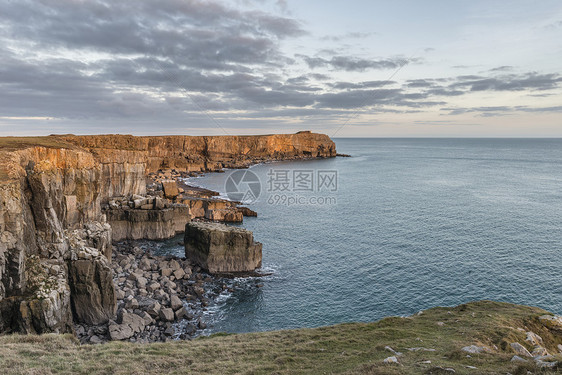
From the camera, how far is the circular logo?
81125 millimetres

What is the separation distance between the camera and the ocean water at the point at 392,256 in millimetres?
31359

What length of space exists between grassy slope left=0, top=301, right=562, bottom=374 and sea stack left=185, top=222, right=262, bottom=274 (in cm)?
1790

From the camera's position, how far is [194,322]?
94.5 feet

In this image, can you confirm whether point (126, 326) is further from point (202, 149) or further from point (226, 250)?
point (202, 149)

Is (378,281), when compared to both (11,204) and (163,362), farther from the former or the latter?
(11,204)

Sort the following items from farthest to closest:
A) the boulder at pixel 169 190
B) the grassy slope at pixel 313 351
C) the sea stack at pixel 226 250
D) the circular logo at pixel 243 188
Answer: the circular logo at pixel 243 188, the boulder at pixel 169 190, the sea stack at pixel 226 250, the grassy slope at pixel 313 351

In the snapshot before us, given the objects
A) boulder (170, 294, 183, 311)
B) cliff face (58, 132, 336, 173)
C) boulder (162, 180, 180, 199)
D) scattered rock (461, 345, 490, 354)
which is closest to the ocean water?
boulder (170, 294, 183, 311)

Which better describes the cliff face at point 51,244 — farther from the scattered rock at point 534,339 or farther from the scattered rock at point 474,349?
the scattered rock at point 534,339

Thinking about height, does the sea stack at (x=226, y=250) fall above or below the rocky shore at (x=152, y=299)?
above

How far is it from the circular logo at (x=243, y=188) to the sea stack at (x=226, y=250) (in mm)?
37195

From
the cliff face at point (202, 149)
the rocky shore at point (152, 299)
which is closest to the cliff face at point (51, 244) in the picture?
the rocky shore at point (152, 299)

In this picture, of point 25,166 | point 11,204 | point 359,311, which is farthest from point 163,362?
point 25,166

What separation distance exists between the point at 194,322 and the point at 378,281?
18894 millimetres

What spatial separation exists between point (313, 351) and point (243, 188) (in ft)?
256
